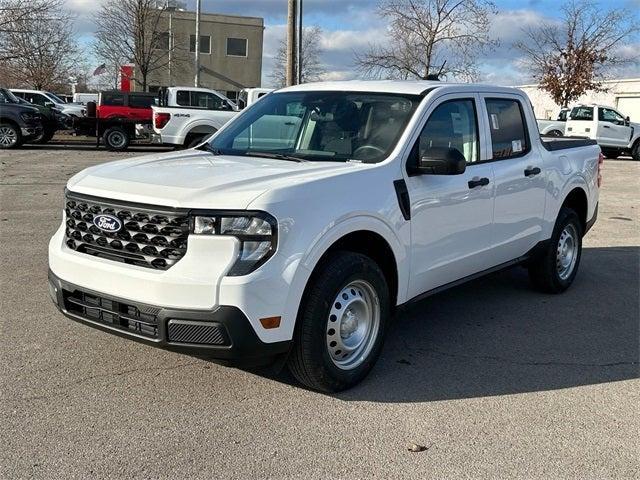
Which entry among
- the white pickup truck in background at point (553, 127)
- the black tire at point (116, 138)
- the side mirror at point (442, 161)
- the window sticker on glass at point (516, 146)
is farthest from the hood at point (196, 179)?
the white pickup truck in background at point (553, 127)

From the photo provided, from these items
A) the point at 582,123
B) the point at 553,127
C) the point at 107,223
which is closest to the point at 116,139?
the point at 553,127

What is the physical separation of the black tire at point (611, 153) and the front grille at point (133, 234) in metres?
26.4

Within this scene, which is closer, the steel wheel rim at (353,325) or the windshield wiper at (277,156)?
the steel wheel rim at (353,325)

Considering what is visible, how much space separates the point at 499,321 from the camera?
5.48 m

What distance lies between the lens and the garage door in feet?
137

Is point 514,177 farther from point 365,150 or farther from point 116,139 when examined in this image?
point 116,139

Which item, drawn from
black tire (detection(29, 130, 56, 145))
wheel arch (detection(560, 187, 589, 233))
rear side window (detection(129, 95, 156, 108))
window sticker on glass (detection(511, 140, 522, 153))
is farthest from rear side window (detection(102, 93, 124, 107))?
window sticker on glass (detection(511, 140, 522, 153))

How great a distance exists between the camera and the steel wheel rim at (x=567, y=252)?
20.9 feet

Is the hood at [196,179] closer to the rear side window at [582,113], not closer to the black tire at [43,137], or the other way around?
the black tire at [43,137]

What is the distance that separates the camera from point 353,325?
13.1 ft

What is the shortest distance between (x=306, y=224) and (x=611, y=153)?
1075 inches

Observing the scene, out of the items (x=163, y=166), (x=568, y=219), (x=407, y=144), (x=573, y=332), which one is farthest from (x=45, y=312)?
(x=568, y=219)

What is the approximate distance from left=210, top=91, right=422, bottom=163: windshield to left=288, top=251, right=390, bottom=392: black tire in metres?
0.81

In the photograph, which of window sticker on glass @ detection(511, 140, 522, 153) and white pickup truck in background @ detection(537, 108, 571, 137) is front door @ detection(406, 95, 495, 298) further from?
white pickup truck in background @ detection(537, 108, 571, 137)
